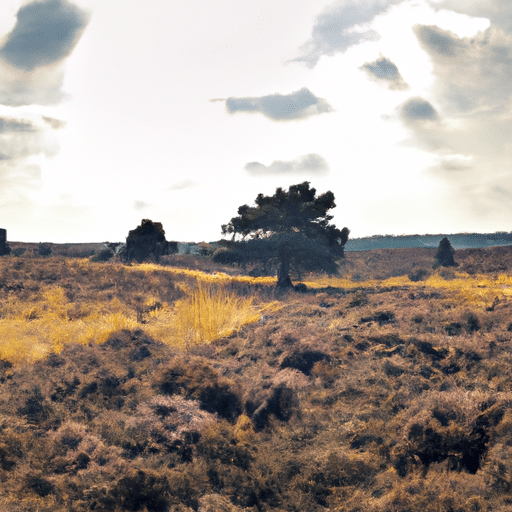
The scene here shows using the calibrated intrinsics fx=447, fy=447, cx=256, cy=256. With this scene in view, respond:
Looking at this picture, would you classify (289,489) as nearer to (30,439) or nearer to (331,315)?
(30,439)

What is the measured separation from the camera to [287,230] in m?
31.6

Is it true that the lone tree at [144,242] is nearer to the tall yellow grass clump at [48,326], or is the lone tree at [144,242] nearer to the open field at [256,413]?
→ the tall yellow grass clump at [48,326]

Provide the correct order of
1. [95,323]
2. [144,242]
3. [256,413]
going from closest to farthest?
[256,413] → [95,323] → [144,242]

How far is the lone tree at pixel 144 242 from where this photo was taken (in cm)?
4397

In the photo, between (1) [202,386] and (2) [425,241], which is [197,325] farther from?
(2) [425,241]

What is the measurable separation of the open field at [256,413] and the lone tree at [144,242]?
27.3m

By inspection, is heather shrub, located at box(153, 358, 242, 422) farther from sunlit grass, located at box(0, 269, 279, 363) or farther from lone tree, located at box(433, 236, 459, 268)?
lone tree, located at box(433, 236, 459, 268)

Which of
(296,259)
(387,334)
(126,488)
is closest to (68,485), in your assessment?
(126,488)

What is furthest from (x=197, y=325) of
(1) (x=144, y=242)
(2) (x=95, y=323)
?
(1) (x=144, y=242)

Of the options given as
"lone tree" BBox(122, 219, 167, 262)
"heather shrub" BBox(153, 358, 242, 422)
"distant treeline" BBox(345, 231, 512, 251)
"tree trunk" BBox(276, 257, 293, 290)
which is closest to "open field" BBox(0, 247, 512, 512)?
"heather shrub" BBox(153, 358, 242, 422)

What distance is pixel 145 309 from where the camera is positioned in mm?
19828

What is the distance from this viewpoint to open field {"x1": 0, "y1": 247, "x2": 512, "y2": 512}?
19.6ft

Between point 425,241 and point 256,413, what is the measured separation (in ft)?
220

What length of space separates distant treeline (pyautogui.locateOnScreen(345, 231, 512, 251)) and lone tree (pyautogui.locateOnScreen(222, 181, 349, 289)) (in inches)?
1568
